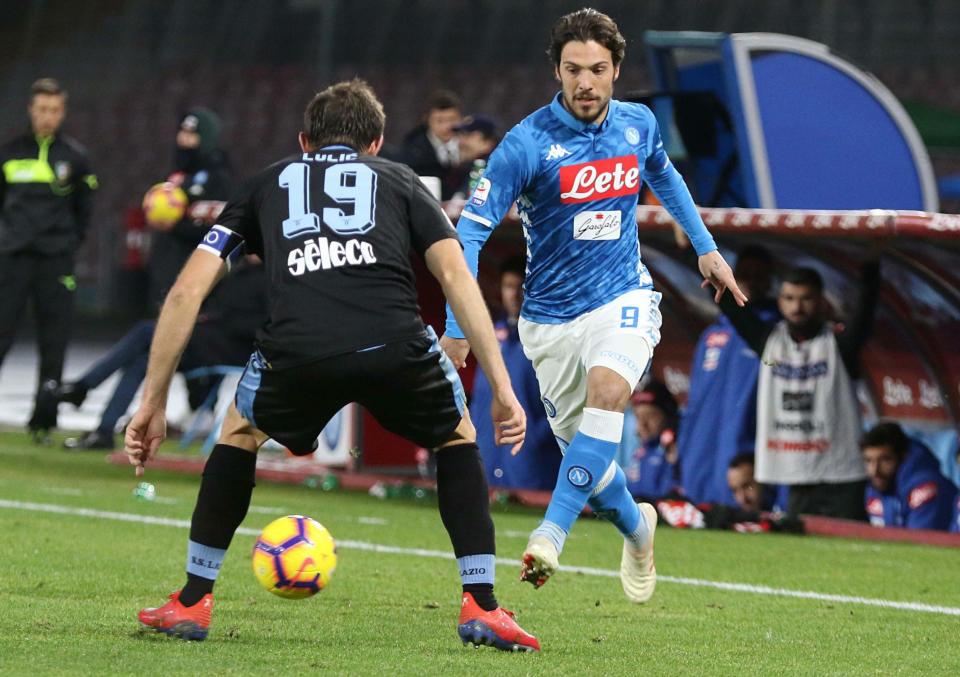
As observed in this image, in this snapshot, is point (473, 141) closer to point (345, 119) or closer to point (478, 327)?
point (345, 119)

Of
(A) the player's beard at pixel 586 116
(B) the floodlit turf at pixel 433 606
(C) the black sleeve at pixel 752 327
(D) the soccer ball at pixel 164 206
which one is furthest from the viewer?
(D) the soccer ball at pixel 164 206

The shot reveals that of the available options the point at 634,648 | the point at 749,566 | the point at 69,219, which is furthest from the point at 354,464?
the point at 634,648

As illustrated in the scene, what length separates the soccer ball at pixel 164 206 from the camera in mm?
12172

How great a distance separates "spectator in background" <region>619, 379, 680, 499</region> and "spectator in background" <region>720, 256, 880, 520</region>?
79 centimetres

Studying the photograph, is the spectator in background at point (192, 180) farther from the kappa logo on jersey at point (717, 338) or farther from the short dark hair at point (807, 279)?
the short dark hair at point (807, 279)

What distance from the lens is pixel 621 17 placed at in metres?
33.1

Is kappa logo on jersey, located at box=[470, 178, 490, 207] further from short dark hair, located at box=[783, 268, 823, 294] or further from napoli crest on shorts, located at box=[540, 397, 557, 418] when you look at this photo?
short dark hair, located at box=[783, 268, 823, 294]

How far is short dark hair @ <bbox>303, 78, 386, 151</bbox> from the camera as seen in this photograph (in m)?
4.80

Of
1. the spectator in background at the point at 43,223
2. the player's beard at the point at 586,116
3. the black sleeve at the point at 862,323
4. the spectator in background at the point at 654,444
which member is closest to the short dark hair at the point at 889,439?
the black sleeve at the point at 862,323

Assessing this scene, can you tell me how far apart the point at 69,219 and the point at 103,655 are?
8.63 metres

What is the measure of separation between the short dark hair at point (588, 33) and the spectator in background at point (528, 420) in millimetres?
4033

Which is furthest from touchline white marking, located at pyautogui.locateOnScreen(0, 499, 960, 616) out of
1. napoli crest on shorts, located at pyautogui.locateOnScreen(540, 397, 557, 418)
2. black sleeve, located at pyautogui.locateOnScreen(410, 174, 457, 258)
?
black sleeve, located at pyautogui.locateOnScreen(410, 174, 457, 258)

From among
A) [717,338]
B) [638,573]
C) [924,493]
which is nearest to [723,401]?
[717,338]

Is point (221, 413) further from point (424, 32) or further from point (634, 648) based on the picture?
point (424, 32)
